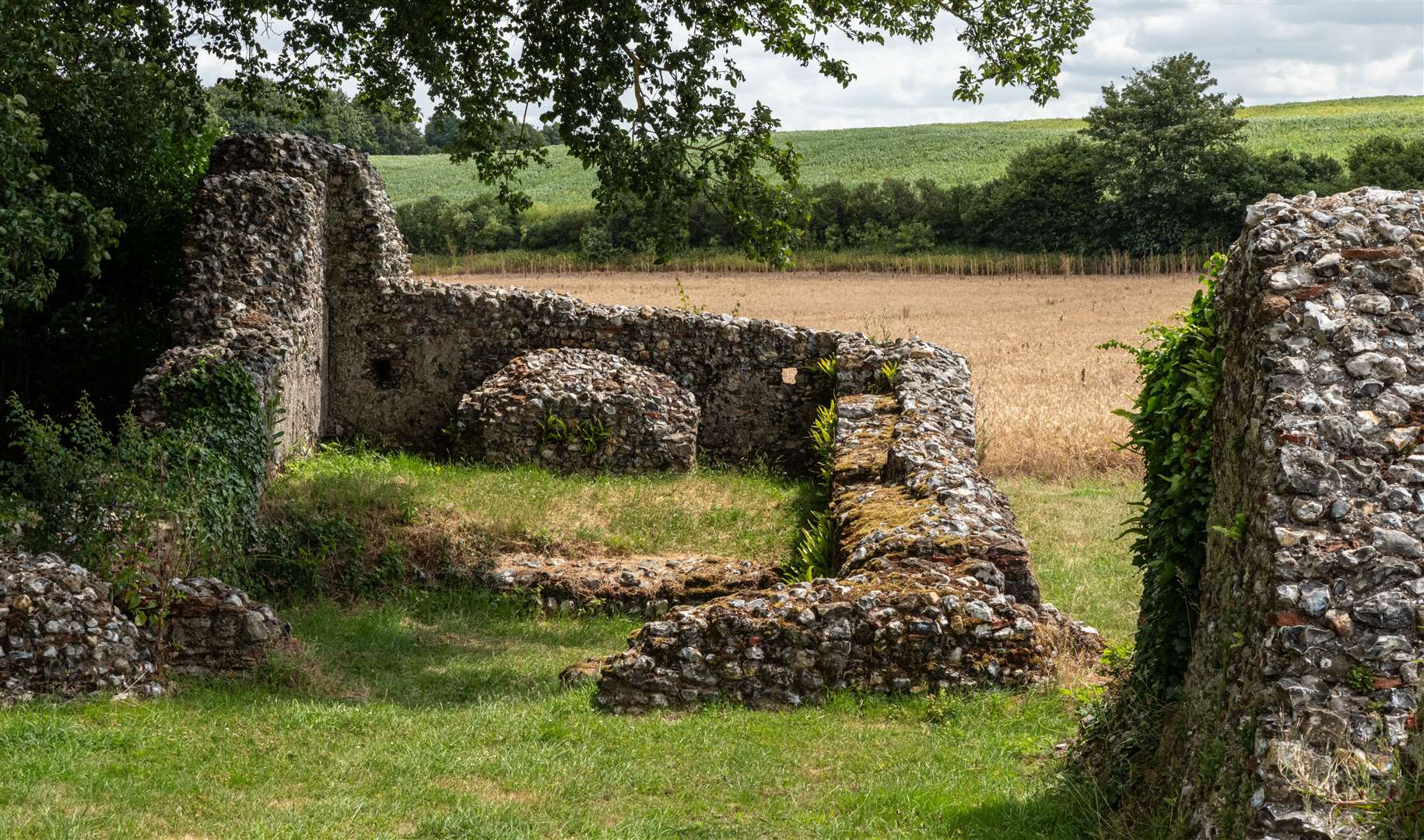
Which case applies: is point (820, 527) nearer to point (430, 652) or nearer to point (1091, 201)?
point (430, 652)

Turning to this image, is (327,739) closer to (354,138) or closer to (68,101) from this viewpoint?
(68,101)

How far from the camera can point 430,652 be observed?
11.3 metres

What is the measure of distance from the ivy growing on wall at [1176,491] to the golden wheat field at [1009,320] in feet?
37.3

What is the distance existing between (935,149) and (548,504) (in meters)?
75.3

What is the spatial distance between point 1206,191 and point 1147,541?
5389cm

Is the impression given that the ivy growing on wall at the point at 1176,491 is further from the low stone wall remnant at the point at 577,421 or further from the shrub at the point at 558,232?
the shrub at the point at 558,232

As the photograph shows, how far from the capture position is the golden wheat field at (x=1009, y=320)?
2003 centimetres

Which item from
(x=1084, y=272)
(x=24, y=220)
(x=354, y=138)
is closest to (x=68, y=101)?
(x=24, y=220)

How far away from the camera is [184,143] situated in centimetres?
1906

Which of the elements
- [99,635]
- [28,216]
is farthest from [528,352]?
[99,635]

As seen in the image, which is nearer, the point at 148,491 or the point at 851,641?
the point at 851,641

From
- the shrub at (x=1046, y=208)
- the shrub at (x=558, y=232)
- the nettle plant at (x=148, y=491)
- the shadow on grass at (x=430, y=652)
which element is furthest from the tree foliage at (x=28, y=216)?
the shrub at (x=1046, y=208)

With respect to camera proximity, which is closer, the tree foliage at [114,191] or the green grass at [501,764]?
the green grass at [501,764]

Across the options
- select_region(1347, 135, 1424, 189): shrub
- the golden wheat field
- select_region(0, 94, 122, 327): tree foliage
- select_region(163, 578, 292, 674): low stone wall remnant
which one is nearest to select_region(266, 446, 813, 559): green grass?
the golden wheat field
